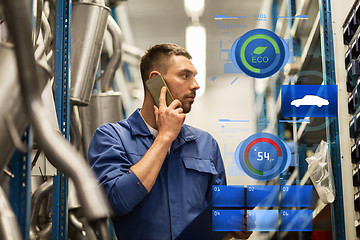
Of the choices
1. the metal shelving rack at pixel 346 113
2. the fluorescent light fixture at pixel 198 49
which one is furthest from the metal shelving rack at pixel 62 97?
the metal shelving rack at pixel 346 113

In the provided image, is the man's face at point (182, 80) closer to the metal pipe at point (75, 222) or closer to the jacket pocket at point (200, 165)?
the jacket pocket at point (200, 165)

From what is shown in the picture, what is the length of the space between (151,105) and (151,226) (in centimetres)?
54

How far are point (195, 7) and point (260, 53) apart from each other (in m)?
0.71

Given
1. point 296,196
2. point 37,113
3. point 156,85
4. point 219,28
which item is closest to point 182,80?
point 156,85

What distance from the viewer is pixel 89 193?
20.0 inches

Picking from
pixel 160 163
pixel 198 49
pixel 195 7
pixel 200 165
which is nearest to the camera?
pixel 160 163

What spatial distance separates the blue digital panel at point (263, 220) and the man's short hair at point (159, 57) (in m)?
0.78

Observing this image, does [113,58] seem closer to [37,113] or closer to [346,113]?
[346,113]

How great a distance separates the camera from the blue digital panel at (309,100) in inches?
93.0

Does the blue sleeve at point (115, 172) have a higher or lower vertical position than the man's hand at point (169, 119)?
lower

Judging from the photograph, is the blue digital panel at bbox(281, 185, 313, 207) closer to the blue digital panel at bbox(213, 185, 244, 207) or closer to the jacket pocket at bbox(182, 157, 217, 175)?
the blue digital panel at bbox(213, 185, 244, 207)

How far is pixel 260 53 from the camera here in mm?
2479

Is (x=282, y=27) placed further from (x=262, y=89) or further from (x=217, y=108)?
(x=217, y=108)

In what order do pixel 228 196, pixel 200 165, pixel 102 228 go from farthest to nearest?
pixel 228 196
pixel 200 165
pixel 102 228
